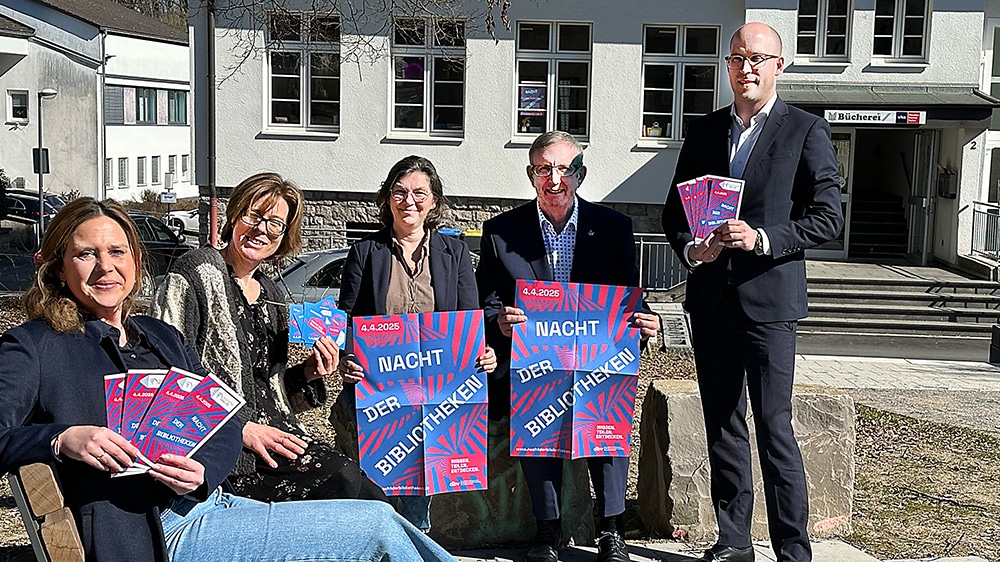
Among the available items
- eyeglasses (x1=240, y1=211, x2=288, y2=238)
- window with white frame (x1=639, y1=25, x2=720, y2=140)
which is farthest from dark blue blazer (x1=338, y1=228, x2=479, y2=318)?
window with white frame (x1=639, y1=25, x2=720, y2=140)

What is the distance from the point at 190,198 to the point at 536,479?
4910 cm

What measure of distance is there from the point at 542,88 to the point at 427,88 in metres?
2.27

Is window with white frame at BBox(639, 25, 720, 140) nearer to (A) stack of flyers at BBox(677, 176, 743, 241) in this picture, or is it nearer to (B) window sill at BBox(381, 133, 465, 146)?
(B) window sill at BBox(381, 133, 465, 146)

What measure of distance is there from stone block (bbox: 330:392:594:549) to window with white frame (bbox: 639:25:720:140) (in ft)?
56.5

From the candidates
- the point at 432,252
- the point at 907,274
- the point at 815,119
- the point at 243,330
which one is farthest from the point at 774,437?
the point at 907,274

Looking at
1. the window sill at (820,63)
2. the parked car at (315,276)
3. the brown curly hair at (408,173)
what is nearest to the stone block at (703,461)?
the brown curly hair at (408,173)

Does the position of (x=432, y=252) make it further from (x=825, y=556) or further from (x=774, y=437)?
(x=825, y=556)

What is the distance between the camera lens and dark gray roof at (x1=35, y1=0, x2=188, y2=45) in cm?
4419

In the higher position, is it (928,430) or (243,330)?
(243,330)

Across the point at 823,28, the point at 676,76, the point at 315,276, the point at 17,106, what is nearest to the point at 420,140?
the point at 676,76

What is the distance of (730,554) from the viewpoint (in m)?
4.72

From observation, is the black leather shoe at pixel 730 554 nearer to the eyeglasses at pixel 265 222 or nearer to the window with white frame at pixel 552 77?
the eyeglasses at pixel 265 222

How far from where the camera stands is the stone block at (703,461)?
5238 millimetres

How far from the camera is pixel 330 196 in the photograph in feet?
72.7
